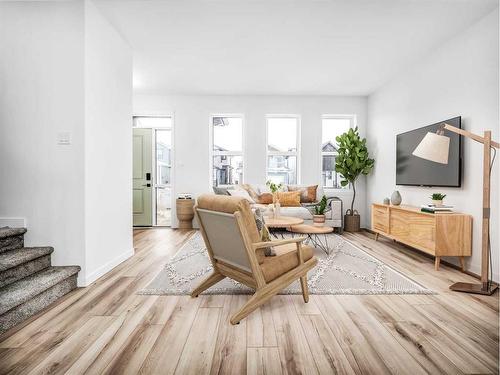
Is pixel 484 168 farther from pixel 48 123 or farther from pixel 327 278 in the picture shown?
pixel 48 123

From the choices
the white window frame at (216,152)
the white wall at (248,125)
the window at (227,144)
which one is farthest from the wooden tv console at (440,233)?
the window at (227,144)

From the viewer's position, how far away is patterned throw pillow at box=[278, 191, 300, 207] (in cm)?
534

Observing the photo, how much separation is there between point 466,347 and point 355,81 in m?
4.54

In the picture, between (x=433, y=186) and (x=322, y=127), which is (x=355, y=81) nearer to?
(x=322, y=127)

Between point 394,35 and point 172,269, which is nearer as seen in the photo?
point 172,269

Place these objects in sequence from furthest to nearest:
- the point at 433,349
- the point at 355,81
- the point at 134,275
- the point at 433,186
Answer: the point at 355,81 < the point at 433,186 < the point at 134,275 < the point at 433,349

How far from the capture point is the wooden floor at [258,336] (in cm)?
151

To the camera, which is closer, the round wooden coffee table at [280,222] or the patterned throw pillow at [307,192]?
the round wooden coffee table at [280,222]

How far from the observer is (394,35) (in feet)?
11.2

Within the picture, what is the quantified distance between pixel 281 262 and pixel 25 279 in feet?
7.05

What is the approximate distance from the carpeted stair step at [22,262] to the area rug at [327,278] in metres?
0.97

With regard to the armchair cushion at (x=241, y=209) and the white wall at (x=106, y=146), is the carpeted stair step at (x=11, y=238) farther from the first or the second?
the armchair cushion at (x=241, y=209)

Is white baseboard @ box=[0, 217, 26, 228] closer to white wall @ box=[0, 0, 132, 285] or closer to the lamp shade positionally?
white wall @ box=[0, 0, 132, 285]

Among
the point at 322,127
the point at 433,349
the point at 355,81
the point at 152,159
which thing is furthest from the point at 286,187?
the point at 433,349
